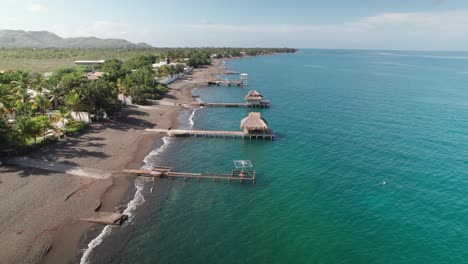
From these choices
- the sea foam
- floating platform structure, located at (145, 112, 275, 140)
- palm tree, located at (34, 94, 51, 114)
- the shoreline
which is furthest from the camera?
floating platform structure, located at (145, 112, 275, 140)

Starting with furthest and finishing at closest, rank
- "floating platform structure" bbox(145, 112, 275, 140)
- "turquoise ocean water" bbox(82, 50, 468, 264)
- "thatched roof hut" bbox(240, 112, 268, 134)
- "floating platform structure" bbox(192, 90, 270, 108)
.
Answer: "floating platform structure" bbox(192, 90, 270, 108) → "floating platform structure" bbox(145, 112, 275, 140) → "thatched roof hut" bbox(240, 112, 268, 134) → "turquoise ocean water" bbox(82, 50, 468, 264)

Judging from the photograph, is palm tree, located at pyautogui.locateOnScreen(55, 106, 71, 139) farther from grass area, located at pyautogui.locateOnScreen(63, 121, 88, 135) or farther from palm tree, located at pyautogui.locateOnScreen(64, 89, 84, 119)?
palm tree, located at pyautogui.locateOnScreen(64, 89, 84, 119)

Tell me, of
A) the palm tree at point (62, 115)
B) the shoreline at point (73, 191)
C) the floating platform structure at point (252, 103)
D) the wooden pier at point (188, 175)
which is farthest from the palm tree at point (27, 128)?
the floating platform structure at point (252, 103)

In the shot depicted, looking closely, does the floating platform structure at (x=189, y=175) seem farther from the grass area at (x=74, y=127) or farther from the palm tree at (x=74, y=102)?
the palm tree at (x=74, y=102)

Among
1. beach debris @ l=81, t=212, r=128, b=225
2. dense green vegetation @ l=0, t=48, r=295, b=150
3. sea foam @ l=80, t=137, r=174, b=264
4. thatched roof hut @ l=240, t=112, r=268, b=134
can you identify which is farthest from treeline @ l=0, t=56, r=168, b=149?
thatched roof hut @ l=240, t=112, r=268, b=134

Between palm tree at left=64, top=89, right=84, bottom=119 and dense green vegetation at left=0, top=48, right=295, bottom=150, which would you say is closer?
dense green vegetation at left=0, top=48, right=295, bottom=150

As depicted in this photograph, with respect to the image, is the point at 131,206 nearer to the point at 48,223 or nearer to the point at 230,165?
the point at 48,223

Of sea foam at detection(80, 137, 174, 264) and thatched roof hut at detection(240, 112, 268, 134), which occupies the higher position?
thatched roof hut at detection(240, 112, 268, 134)
